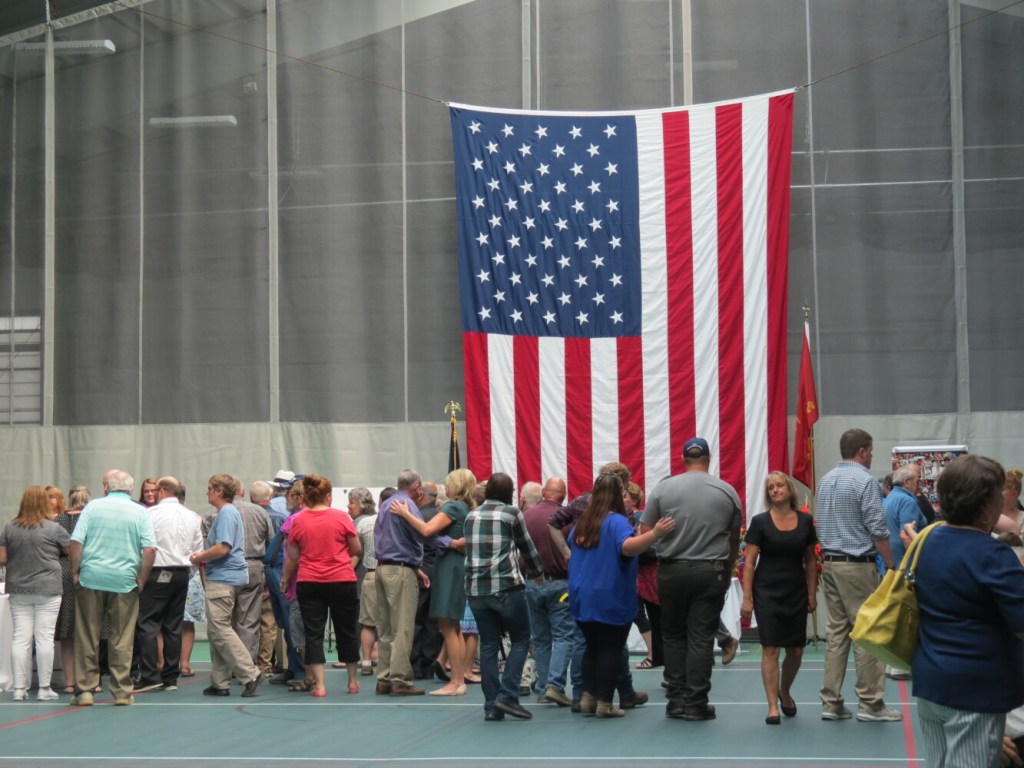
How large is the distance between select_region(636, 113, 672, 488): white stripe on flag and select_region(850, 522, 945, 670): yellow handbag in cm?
1022

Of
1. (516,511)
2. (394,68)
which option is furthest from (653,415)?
(516,511)

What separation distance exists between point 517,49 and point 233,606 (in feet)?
25.9

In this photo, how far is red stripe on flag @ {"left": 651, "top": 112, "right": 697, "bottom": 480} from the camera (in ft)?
47.3

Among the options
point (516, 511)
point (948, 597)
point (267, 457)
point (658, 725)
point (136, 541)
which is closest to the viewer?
point (948, 597)

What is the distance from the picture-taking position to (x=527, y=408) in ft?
48.1

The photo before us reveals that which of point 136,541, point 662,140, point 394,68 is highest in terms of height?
point 394,68

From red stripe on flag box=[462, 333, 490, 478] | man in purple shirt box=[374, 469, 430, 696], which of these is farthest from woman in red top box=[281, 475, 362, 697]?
red stripe on flag box=[462, 333, 490, 478]

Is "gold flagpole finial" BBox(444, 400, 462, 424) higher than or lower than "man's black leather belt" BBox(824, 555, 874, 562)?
higher

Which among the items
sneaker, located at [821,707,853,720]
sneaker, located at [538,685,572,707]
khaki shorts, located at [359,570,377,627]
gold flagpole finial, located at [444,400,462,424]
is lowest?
sneaker, located at [538,685,572,707]

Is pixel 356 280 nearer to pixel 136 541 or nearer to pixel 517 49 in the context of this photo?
pixel 517 49

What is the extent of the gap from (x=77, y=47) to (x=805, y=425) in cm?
956

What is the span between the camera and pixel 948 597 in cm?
400

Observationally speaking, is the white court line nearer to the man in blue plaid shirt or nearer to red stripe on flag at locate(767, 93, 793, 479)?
the man in blue plaid shirt

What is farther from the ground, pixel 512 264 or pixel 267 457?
pixel 512 264
